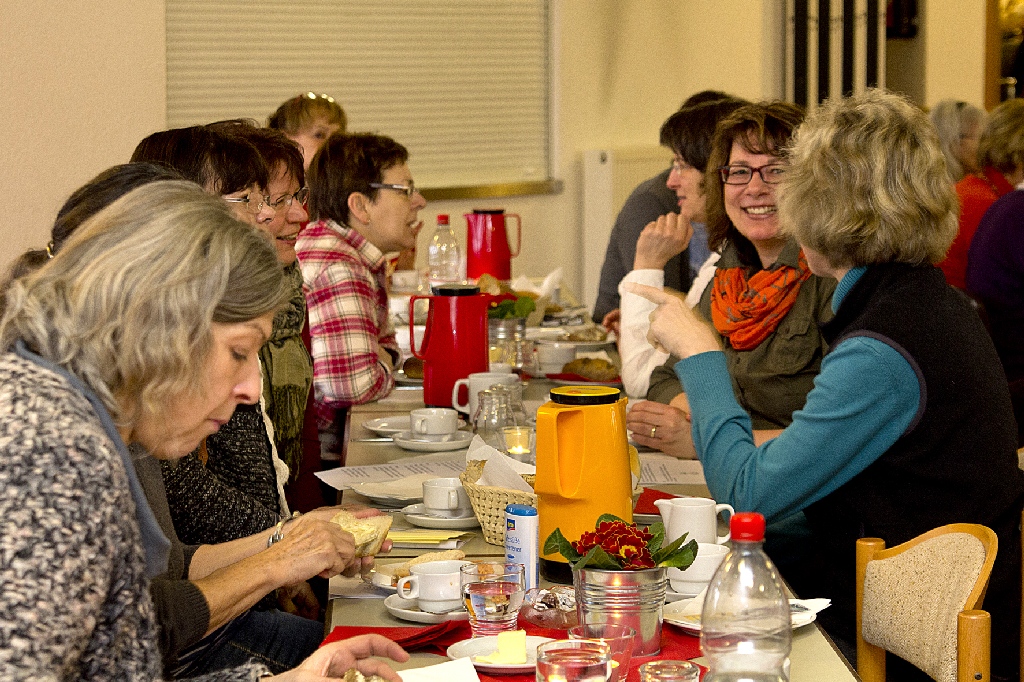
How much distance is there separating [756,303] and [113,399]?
67.8 inches

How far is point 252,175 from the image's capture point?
2.19 meters

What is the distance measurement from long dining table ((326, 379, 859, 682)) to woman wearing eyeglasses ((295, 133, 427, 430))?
16 cm

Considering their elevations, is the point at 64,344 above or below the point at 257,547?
above

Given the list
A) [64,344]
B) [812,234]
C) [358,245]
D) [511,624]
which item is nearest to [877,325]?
[812,234]

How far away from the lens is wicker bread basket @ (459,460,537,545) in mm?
1716

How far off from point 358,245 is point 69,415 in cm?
217

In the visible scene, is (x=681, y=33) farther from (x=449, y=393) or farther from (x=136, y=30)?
(x=449, y=393)

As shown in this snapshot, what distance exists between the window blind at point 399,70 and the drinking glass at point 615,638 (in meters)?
4.71

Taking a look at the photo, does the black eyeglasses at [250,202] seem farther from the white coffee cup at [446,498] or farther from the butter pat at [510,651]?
the butter pat at [510,651]

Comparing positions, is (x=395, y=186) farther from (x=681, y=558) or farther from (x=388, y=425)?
(x=681, y=558)

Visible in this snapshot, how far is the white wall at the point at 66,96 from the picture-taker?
3338 millimetres

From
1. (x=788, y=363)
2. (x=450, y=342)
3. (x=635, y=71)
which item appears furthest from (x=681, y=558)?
(x=635, y=71)

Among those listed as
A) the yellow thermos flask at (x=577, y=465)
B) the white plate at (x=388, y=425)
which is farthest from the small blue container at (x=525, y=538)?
the white plate at (x=388, y=425)

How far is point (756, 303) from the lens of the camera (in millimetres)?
2598
